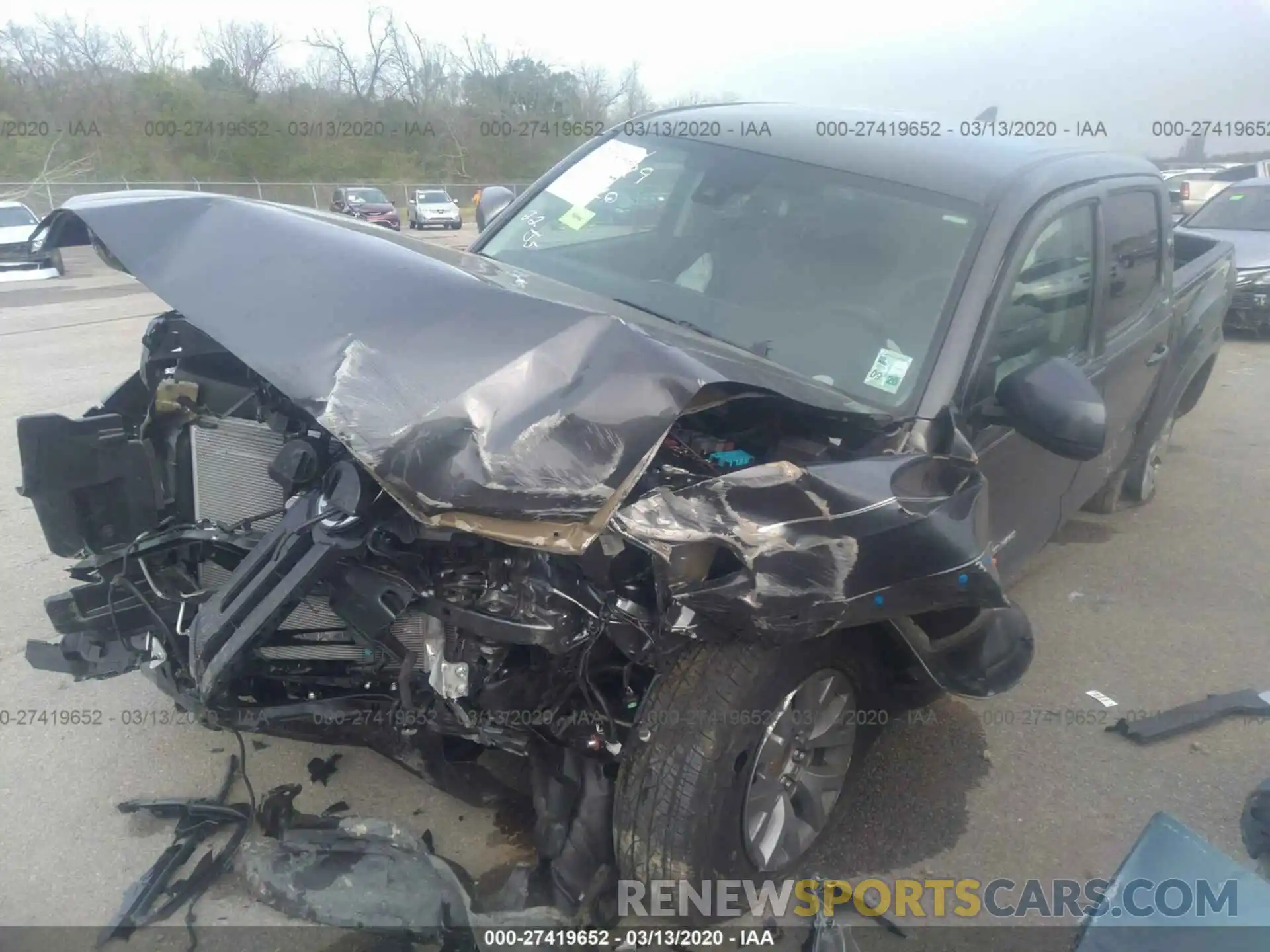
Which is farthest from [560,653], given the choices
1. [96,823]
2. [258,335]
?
[96,823]

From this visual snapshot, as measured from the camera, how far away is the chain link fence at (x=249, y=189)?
25016 mm

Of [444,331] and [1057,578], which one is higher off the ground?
[444,331]

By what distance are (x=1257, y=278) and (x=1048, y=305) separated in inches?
375

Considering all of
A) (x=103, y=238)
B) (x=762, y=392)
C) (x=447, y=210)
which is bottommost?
(x=447, y=210)

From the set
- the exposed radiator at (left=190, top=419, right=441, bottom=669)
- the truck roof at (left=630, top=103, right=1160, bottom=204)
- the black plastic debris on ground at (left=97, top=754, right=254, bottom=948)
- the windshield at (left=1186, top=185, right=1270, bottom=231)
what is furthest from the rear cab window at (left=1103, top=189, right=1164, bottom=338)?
the windshield at (left=1186, top=185, right=1270, bottom=231)

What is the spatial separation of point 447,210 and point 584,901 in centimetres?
2928

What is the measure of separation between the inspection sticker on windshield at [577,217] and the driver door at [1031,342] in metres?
1.61

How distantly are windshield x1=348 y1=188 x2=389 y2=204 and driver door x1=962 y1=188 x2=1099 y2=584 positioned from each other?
2734 cm

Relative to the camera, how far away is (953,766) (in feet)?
10.6

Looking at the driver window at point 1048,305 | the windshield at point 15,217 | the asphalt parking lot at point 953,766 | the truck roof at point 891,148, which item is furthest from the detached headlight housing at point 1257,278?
the windshield at point 15,217

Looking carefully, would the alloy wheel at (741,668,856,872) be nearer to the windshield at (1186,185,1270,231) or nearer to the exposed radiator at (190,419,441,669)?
the exposed radiator at (190,419,441,669)

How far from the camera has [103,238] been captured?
263cm

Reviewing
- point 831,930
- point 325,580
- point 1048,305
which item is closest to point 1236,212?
point 1048,305

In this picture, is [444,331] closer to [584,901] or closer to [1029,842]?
[584,901]
